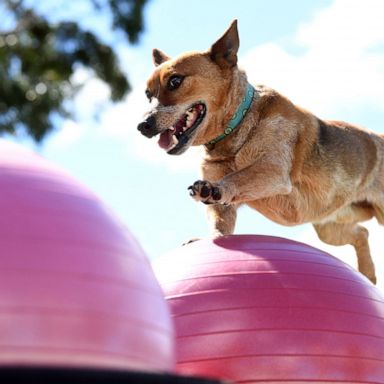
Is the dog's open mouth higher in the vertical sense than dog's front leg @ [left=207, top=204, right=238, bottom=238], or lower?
higher

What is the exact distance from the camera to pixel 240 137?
7.46 metres

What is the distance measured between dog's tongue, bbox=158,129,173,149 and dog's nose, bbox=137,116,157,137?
11cm

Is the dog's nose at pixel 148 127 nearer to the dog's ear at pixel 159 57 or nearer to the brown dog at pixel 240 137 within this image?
the brown dog at pixel 240 137

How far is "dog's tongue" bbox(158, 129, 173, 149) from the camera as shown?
7.28 metres

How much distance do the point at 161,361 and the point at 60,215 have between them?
2.19 ft

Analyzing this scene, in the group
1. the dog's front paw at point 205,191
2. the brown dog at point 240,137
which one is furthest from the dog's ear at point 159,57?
the dog's front paw at point 205,191

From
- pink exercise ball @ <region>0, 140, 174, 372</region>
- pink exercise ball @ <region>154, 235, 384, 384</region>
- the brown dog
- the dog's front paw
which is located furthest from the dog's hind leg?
pink exercise ball @ <region>0, 140, 174, 372</region>

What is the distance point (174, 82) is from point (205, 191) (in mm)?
1392

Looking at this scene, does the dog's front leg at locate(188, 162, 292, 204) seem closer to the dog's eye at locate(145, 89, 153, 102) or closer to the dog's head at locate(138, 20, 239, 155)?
the dog's head at locate(138, 20, 239, 155)

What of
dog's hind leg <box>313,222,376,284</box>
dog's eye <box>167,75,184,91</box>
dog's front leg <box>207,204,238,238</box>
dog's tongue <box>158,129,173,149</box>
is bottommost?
dog's hind leg <box>313,222,376,284</box>

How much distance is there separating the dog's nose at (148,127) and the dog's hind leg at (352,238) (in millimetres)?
2676

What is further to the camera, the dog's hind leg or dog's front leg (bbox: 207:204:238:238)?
the dog's hind leg

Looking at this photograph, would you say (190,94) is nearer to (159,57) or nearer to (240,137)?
(240,137)

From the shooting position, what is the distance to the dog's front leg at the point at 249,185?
659cm
